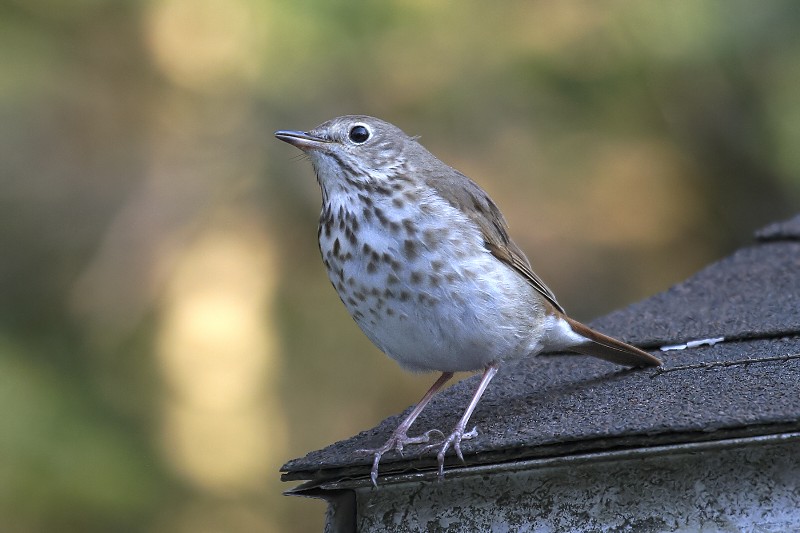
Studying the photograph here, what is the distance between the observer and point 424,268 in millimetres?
3270

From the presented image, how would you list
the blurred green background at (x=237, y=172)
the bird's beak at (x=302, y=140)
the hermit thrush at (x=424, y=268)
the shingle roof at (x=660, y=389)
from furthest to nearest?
the blurred green background at (x=237, y=172) → the bird's beak at (x=302, y=140) → the hermit thrush at (x=424, y=268) → the shingle roof at (x=660, y=389)

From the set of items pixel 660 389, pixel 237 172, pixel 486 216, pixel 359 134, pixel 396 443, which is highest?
pixel 237 172

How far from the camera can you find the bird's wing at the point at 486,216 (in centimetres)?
354

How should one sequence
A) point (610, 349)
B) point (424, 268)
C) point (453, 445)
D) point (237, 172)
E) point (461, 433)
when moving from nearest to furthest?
point (453, 445)
point (461, 433)
point (424, 268)
point (610, 349)
point (237, 172)

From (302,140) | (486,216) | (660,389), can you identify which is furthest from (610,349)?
(302,140)

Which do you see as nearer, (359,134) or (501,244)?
(501,244)

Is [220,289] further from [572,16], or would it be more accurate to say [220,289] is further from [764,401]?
[764,401]

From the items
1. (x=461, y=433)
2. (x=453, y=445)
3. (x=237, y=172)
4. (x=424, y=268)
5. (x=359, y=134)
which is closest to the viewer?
(x=453, y=445)

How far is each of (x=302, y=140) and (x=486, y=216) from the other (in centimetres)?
68

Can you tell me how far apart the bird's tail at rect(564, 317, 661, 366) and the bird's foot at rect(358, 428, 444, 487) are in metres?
0.72

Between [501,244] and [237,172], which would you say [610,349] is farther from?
[237,172]

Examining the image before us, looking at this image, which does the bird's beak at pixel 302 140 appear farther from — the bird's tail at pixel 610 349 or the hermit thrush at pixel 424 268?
the bird's tail at pixel 610 349

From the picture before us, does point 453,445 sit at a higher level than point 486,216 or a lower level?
lower

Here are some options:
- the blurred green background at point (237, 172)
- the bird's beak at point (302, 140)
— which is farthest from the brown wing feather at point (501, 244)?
the blurred green background at point (237, 172)
